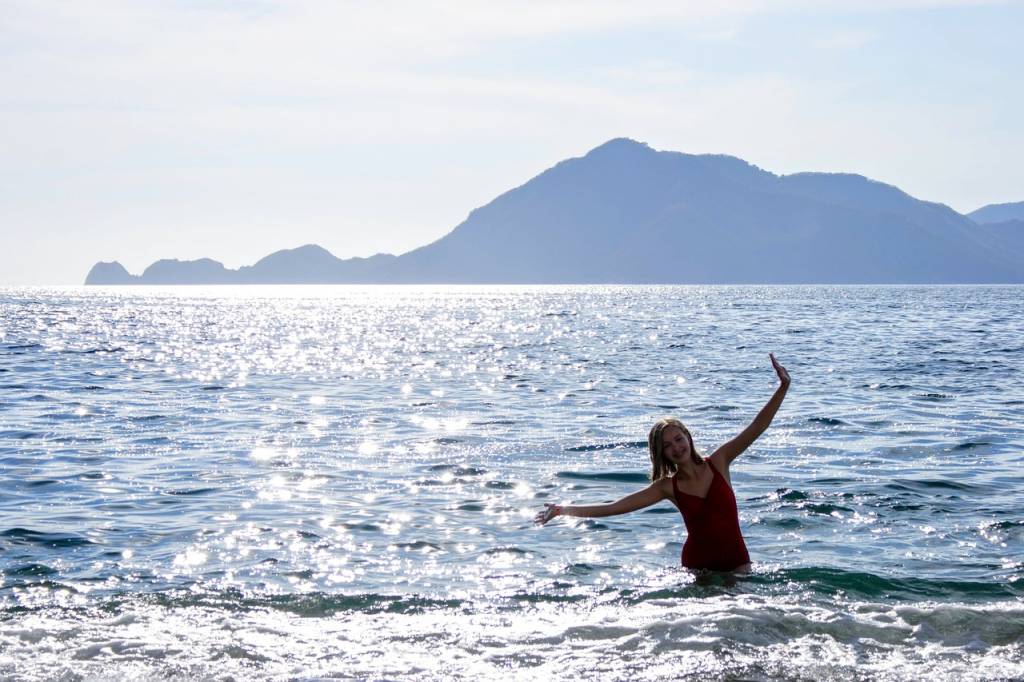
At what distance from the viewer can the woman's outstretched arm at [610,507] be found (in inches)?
420

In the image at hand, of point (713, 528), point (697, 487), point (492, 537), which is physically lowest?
point (492, 537)

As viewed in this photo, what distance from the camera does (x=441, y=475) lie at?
1922 cm

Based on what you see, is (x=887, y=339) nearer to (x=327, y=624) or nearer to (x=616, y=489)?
(x=616, y=489)

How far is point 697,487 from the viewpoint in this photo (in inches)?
435

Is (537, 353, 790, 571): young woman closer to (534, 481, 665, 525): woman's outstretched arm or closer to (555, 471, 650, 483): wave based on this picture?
(534, 481, 665, 525): woman's outstretched arm

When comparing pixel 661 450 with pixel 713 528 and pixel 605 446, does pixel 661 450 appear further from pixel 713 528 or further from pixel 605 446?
pixel 605 446

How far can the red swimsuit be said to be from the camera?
11.1 metres

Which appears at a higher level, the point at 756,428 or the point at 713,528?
the point at 756,428

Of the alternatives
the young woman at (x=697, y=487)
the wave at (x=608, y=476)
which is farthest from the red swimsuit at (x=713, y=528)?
the wave at (x=608, y=476)

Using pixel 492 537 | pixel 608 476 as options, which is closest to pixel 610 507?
pixel 492 537

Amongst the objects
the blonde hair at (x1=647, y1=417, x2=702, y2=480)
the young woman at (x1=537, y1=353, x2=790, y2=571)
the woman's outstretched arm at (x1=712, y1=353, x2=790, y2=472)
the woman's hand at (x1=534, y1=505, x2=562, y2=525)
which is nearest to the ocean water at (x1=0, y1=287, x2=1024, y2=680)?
the young woman at (x1=537, y1=353, x2=790, y2=571)

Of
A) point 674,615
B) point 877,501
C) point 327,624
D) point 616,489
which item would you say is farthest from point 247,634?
point 877,501

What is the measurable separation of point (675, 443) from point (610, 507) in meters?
0.94

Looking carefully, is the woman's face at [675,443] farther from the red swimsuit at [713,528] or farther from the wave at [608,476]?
the wave at [608,476]
